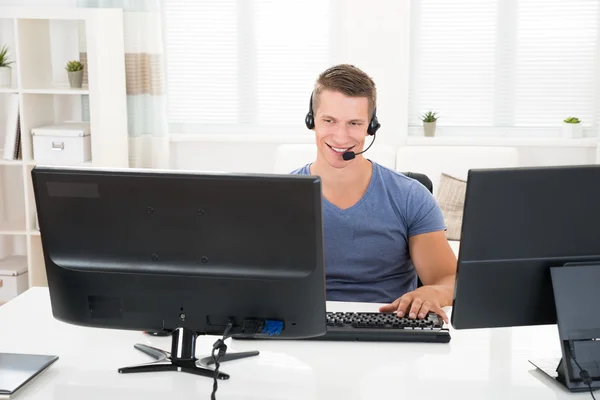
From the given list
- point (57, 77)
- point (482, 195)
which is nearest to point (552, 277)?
point (482, 195)

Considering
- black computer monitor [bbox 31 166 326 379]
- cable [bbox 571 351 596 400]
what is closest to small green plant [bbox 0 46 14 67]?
black computer monitor [bbox 31 166 326 379]

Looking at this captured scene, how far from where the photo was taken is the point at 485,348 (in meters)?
1.73

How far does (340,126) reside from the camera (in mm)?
2193

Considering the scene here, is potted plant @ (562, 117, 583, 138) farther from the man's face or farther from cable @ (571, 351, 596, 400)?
cable @ (571, 351, 596, 400)

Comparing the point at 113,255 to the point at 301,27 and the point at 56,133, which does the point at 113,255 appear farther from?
the point at 301,27

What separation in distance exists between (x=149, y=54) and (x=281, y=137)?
82 centimetres

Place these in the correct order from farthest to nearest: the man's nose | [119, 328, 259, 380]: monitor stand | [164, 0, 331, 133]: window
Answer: [164, 0, 331, 133]: window, the man's nose, [119, 328, 259, 380]: monitor stand

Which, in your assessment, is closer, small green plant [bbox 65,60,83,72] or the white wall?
small green plant [bbox 65,60,83,72]

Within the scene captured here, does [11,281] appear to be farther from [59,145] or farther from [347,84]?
[347,84]

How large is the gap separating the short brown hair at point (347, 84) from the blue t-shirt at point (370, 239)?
26 cm

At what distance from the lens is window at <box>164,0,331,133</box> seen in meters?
4.38

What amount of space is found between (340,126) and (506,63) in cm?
237

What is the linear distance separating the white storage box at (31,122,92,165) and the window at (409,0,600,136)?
1.74 meters

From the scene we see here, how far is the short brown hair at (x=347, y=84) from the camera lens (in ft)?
7.23
